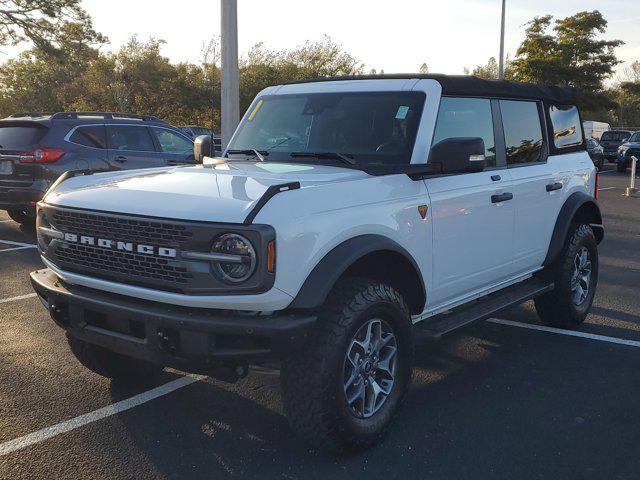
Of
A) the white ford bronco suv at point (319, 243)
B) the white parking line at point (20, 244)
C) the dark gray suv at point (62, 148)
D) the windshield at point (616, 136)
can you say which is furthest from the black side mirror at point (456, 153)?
the windshield at point (616, 136)

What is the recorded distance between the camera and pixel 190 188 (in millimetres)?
3430

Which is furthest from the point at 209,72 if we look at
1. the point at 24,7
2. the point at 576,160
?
the point at 576,160

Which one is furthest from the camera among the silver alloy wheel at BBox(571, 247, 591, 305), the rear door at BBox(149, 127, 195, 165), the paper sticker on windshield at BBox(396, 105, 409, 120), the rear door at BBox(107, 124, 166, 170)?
the rear door at BBox(149, 127, 195, 165)

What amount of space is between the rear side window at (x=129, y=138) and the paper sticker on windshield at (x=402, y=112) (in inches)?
292

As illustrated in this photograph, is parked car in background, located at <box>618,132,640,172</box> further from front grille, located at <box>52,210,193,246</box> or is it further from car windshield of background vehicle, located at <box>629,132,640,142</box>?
front grille, located at <box>52,210,193,246</box>

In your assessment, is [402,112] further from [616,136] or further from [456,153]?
[616,136]

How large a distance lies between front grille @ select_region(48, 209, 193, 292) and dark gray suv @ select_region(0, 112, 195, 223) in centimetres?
676

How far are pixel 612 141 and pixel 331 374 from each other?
115 feet

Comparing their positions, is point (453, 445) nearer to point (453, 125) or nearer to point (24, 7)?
point (453, 125)

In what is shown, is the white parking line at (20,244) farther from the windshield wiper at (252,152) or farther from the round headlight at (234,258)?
the round headlight at (234,258)

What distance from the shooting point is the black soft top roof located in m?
4.46

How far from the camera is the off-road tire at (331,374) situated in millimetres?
3170

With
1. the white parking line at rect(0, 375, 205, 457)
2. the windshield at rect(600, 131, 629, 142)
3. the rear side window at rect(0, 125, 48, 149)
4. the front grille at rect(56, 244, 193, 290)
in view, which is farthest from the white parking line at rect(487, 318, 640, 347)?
the windshield at rect(600, 131, 629, 142)

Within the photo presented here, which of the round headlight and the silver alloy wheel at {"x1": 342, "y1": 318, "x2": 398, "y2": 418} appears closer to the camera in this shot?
the round headlight
